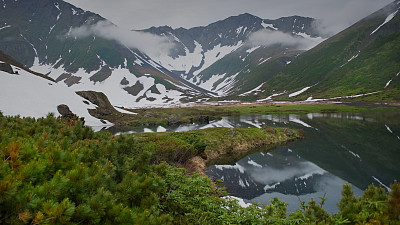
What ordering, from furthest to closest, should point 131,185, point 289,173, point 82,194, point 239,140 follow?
point 239,140, point 289,173, point 131,185, point 82,194

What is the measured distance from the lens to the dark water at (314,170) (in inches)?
837

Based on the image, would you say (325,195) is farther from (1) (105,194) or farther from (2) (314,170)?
(1) (105,194)

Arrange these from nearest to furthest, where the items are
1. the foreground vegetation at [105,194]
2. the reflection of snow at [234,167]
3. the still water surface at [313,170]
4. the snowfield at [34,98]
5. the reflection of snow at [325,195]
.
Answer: the foreground vegetation at [105,194]
the reflection of snow at [325,195]
the still water surface at [313,170]
the reflection of snow at [234,167]
the snowfield at [34,98]

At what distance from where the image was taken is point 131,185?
5.58 meters

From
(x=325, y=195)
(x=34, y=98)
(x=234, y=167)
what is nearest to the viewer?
(x=325, y=195)

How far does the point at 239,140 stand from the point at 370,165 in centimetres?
1719

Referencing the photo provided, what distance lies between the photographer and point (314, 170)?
27.8 metres

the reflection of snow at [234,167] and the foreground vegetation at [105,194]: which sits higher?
the foreground vegetation at [105,194]

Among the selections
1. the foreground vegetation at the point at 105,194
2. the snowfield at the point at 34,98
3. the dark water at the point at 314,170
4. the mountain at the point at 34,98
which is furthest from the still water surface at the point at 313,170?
the mountain at the point at 34,98

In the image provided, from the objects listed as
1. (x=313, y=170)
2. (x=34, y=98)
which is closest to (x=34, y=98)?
(x=34, y=98)

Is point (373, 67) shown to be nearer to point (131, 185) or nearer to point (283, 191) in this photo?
point (283, 191)

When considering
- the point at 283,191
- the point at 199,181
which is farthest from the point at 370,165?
the point at 199,181

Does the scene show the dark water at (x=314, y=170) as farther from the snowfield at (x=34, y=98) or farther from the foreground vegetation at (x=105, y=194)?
the snowfield at (x=34, y=98)

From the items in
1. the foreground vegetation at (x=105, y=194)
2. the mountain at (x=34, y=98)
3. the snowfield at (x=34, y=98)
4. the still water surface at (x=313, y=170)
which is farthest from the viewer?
the mountain at (x=34, y=98)
